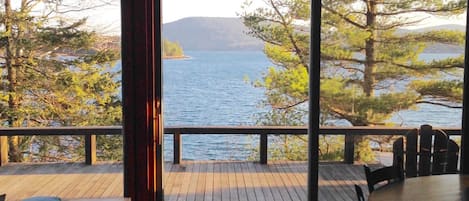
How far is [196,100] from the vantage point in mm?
4629

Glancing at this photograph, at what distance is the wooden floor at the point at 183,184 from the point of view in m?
3.96

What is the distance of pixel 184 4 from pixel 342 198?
223 cm

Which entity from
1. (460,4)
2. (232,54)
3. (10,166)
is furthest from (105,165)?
(460,4)

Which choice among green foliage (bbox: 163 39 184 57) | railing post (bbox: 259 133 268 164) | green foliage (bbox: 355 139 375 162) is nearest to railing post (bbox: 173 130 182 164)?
railing post (bbox: 259 133 268 164)

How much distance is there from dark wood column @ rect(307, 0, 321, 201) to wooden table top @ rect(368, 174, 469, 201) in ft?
3.79

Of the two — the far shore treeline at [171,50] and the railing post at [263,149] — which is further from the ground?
the far shore treeline at [171,50]

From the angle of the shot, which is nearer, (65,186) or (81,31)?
(81,31)

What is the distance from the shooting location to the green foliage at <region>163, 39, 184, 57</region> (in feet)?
12.3

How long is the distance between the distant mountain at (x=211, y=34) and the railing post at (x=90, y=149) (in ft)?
3.78

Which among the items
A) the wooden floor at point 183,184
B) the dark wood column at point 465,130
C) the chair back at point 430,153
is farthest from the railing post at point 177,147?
the dark wood column at point 465,130

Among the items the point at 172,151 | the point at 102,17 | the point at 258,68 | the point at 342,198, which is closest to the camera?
the point at 102,17

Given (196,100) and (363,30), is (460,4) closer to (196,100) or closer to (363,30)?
(363,30)

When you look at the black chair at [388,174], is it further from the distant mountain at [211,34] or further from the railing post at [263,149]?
the railing post at [263,149]

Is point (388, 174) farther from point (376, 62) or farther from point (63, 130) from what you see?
point (63, 130)
